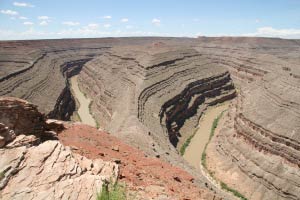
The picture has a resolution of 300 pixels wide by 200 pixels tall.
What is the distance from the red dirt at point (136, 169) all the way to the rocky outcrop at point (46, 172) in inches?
64.9

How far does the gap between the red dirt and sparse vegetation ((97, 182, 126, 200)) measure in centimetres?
→ 78

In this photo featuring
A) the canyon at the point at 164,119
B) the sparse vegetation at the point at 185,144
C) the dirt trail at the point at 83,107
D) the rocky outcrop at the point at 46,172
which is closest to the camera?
the rocky outcrop at the point at 46,172

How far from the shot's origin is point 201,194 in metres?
18.4

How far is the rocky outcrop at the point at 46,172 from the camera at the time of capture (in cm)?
1263

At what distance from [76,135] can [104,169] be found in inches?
414

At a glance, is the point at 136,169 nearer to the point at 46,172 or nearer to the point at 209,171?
the point at 46,172

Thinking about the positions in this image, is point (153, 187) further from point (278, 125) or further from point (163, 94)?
point (163, 94)

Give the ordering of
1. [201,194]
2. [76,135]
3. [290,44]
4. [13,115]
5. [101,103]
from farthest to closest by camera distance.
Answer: [290,44] < [101,103] < [76,135] < [13,115] < [201,194]

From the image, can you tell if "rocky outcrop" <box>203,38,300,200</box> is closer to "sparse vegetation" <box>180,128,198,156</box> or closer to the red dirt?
"sparse vegetation" <box>180,128,198,156</box>

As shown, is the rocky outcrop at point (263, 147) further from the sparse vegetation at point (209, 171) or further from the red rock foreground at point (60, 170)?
the red rock foreground at point (60, 170)

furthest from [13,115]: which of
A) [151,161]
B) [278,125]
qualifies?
[278,125]

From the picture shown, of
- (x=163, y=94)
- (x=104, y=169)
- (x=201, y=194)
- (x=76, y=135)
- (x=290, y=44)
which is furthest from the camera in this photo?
(x=290, y=44)

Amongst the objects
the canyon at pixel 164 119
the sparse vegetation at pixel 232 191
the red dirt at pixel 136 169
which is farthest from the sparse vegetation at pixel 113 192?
the sparse vegetation at pixel 232 191

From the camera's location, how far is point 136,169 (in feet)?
62.9
